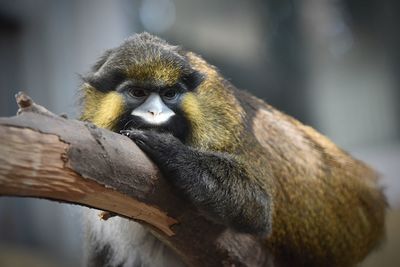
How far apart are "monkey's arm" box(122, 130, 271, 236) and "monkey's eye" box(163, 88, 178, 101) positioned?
1.06 ft

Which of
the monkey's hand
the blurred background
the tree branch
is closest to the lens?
the tree branch

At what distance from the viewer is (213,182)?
9.60 ft

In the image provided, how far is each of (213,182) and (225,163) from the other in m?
0.18

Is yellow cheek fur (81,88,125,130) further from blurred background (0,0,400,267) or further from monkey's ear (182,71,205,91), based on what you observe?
blurred background (0,0,400,267)

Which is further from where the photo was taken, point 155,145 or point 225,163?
point 225,163

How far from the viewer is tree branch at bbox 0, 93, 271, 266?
6.98 ft

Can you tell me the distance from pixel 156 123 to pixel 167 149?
0.73 feet

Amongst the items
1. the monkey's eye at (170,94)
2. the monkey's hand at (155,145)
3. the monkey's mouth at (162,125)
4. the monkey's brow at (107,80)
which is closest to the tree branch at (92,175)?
the monkey's hand at (155,145)

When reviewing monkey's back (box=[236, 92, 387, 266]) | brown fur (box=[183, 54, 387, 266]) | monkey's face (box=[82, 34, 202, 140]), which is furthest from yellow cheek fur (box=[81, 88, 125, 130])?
monkey's back (box=[236, 92, 387, 266])

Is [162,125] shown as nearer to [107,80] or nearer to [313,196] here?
[107,80]

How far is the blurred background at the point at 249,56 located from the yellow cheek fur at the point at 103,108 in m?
4.93

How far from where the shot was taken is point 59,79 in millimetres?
9047

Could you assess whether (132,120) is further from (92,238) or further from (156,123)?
(92,238)

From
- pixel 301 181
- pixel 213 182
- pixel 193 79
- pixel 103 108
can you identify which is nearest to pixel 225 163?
pixel 213 182
